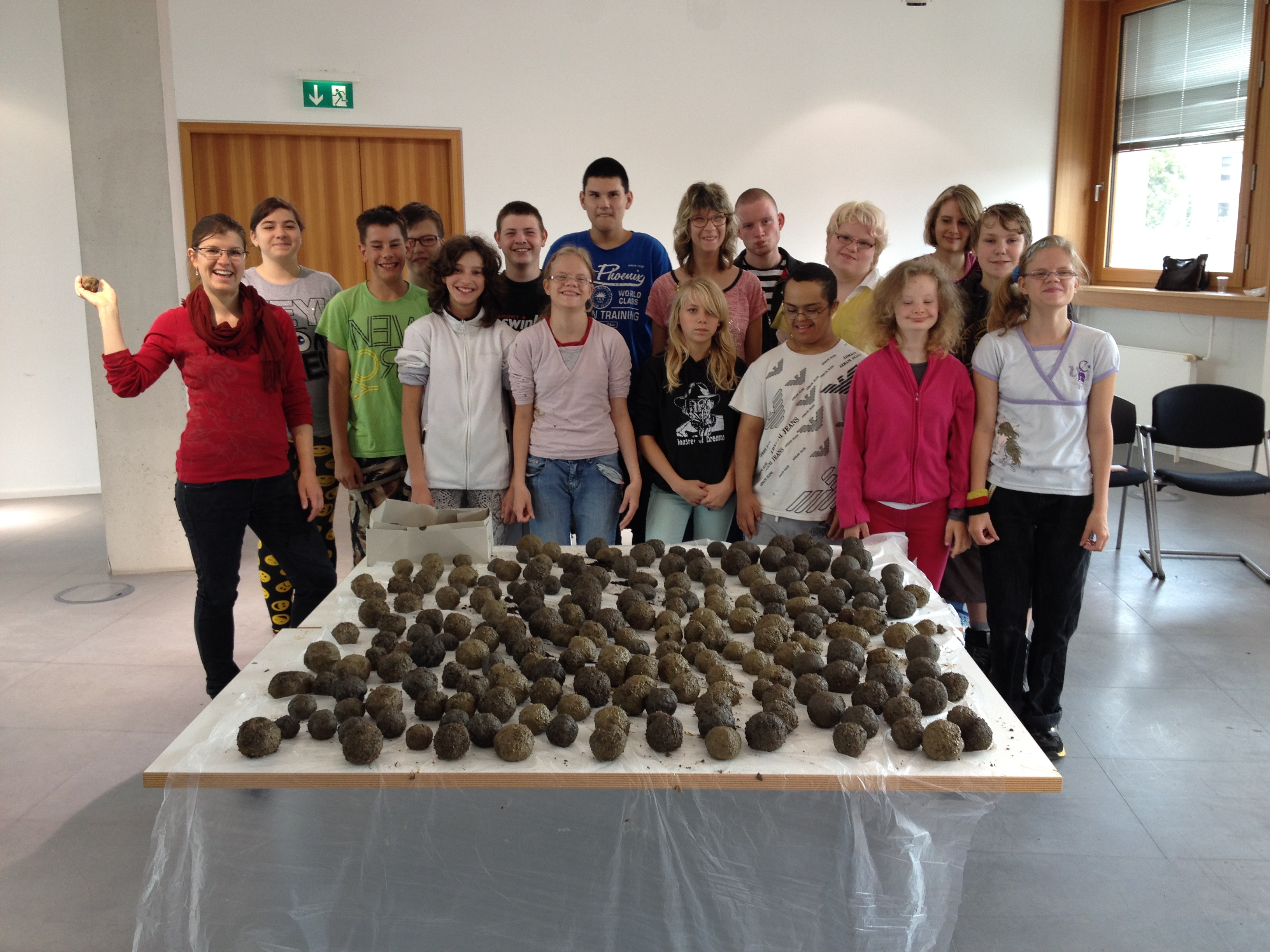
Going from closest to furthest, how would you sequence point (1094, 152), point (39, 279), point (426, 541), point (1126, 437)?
point (426, 541) → point (1126, 437) → point (39, 279) → point (1094, 152)

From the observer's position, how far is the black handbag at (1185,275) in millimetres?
6434

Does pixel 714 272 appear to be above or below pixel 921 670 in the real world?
above

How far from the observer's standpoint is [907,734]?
1566 millimetres

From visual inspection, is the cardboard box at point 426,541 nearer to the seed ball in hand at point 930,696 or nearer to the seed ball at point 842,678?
the seed ball at point 842,678

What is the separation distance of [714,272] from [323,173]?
4.45 meters

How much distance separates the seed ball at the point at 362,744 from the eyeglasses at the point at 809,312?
1.70 meters

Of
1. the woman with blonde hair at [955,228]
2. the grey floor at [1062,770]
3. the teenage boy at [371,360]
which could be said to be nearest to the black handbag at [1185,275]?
the grey floor at [1062,770]

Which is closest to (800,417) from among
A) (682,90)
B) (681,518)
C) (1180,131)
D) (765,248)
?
(681,518)

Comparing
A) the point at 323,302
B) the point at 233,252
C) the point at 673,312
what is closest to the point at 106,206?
the point at 323,302

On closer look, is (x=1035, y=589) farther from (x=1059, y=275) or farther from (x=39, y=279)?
(x=39, y=279)

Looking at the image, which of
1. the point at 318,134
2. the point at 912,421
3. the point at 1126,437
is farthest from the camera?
the point at 318,134

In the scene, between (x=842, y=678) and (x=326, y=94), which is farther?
(x=326, y=94)

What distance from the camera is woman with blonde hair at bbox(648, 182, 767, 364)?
305cm

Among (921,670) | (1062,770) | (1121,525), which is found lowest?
(1062,770)
